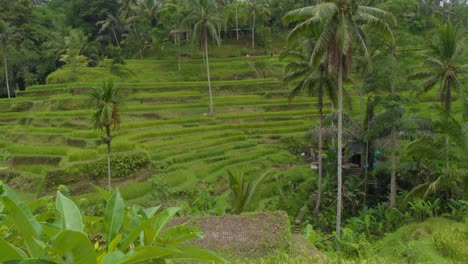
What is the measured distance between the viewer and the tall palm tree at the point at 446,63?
1667cm

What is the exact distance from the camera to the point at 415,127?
16.4 meters

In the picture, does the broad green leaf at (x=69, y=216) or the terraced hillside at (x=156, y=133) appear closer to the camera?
the broad green leaf at (x=69, y=216)

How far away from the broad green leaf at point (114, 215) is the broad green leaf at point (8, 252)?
0.81m

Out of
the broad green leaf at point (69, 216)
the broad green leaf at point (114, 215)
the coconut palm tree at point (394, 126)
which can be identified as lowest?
the coconut palm tree at point (394, 126)

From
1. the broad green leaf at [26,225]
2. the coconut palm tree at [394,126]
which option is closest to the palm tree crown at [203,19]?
the coconut palm tree at [394,126]

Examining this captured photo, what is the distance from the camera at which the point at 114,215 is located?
329 cm

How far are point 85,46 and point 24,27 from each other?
821 cm

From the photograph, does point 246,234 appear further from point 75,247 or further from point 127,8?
point 127,8

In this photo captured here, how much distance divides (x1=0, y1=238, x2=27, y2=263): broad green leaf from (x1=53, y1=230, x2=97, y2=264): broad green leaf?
247 millimetres

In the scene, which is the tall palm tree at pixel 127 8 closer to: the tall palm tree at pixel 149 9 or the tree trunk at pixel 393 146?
the tall palm tree at pixel 149 9

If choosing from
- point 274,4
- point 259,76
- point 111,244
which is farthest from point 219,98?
point 111,244

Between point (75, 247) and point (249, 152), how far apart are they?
2192 centimetres

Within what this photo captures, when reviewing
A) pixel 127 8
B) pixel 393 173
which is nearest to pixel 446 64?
pixel 393 173

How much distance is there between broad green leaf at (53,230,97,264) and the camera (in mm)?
2287
